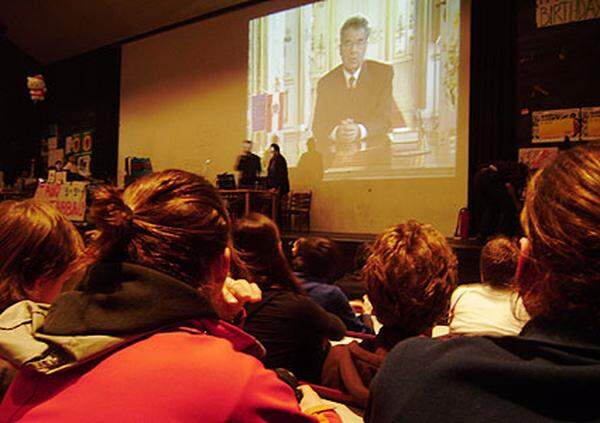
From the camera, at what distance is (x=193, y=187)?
0.76 metres

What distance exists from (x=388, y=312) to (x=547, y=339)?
58 centimetres

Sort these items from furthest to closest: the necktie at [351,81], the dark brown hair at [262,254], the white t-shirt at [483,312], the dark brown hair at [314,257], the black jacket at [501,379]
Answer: the necktie at [351,81] < the dark brown hair at [314,257] < the white t-shirt at [483,312] < the dark brown hair at [262,254] < the black jacket at [501,379]

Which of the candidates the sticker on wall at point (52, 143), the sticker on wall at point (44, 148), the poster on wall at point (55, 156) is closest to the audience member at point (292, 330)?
the poster on wall at point (55, 156)

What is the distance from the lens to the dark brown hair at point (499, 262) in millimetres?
1812

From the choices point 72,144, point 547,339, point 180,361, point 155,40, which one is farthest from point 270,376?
point 72,144

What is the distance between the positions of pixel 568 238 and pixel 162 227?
22.3 inches

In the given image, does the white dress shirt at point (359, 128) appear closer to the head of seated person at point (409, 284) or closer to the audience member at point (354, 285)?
the audience member at point (354, 285)

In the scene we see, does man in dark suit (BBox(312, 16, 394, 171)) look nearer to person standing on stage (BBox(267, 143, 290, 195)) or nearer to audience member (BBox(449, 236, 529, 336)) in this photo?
person standing on stage (BBox(267, 143, 290, 195))

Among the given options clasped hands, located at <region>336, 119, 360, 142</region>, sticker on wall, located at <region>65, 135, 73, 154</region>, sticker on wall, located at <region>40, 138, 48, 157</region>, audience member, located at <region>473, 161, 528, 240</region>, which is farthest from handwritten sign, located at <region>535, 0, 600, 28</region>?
sticker on wall, located at <region>40, 138, 48, 157</region>

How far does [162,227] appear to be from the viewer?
27.5 inches

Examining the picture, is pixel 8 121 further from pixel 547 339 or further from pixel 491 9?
pixel 547 339

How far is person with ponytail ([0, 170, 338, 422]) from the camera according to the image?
554mm

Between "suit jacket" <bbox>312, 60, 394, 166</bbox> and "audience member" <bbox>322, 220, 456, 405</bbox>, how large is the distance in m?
5.00

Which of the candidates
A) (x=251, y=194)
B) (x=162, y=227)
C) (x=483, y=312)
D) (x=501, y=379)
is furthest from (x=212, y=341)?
(x=251, y=194)
